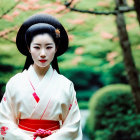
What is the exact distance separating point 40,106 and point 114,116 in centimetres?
329

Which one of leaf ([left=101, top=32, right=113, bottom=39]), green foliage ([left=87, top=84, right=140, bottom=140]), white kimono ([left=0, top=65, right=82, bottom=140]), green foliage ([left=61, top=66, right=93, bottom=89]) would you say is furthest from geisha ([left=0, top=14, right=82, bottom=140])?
green foliage ([left=61, top=66, right=93, bottom=89])

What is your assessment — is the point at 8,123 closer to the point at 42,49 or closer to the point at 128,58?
the point at 42,49

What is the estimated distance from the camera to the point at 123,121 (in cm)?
497

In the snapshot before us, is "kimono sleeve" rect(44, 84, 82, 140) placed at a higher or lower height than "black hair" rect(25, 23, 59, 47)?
lower

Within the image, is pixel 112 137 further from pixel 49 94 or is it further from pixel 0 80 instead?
pixel 49 94

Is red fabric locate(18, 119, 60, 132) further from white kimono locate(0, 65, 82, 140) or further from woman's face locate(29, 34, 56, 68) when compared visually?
woman's face locate(29, 34, 56, 68)

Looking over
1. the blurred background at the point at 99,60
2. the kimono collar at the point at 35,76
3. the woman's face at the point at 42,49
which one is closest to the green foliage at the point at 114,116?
the blurred background at the point at 99,60

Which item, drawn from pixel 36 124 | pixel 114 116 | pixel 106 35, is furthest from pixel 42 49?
pixel 106 35

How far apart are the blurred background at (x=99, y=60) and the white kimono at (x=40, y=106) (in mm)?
1330

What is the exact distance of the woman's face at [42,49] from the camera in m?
2.11

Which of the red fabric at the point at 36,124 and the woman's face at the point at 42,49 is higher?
the woman's face at the point at 42,49

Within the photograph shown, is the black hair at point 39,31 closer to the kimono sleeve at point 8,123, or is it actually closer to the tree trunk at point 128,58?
the kimono sleeve at point 8,123

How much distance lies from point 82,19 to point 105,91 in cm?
154

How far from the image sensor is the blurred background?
13.0 feet
